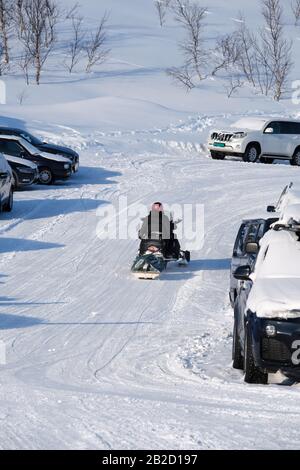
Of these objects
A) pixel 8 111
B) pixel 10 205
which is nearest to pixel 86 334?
pixel 10 205

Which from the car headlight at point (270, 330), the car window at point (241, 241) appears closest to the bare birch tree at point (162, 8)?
the car window at point (241, 241)

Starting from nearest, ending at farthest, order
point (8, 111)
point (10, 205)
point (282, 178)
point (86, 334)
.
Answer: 1. point (86, 334)
2. point (10, 205)
3. point (282, 178)
4. point (8, 111)

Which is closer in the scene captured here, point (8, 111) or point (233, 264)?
point (233, 264)

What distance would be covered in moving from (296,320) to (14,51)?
52.9 meters

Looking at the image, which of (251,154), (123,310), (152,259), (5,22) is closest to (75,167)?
(251,154)

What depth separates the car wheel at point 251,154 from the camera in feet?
110

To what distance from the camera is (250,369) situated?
10.1 m

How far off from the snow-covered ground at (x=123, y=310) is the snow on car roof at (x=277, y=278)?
0.77m

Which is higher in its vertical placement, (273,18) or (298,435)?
(273,18)

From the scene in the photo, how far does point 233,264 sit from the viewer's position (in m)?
15.4

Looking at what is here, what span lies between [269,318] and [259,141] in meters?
24.3

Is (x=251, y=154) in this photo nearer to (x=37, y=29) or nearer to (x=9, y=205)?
(x=9, y=205)

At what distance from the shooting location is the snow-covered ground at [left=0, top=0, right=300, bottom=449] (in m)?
7.86
